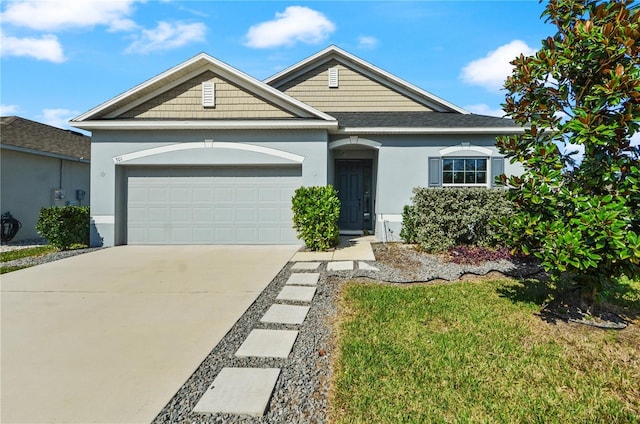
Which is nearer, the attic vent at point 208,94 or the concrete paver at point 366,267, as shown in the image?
the concrete paver at point 366,267

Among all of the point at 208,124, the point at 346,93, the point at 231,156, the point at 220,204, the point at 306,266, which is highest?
the point at 346,93

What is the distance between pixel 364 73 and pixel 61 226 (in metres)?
10.6

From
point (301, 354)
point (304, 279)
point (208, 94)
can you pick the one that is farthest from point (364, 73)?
point (301, 354)

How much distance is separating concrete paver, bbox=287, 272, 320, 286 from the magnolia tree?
3.02 metres

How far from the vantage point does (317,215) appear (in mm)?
8484

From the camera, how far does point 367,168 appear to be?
1176 cm

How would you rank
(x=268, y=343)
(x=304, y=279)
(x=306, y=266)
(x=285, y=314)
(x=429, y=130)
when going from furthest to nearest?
(x=429, y=130), (x=306, y=266), (x=304, y=279), (x=285, y=314), (x=268, y=343)

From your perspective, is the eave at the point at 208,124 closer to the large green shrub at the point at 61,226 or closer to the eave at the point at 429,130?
the eave at the point at 429,130

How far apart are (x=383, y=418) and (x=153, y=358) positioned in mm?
2147

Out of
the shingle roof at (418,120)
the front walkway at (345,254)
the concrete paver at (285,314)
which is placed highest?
the shingle roof at (418,120)

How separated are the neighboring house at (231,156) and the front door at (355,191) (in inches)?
56.7

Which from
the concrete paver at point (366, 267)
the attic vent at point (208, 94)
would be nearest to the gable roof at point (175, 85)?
the attic vent at point (208, 94)

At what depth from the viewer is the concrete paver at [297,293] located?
489 cm

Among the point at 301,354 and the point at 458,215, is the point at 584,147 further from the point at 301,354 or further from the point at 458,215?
the point at 458,215
